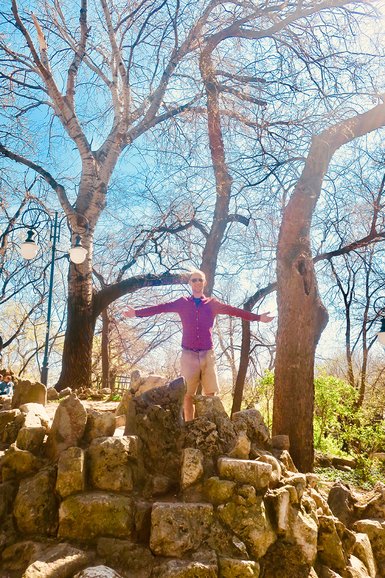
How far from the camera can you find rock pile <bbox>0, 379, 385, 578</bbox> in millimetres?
3260

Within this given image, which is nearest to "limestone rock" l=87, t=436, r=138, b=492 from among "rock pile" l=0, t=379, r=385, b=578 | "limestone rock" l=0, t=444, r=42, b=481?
"rock pile" l=0, t=379, r=385, b=578

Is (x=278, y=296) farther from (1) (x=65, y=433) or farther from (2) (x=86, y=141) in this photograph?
(2) (x=86, y=141)

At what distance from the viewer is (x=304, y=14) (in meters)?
6.84

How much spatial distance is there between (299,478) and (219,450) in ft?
2.55

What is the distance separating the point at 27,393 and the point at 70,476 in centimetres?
233

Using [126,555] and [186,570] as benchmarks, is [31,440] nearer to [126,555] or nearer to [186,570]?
[126,555]

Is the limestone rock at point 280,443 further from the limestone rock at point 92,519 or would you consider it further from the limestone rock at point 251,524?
the limestone rock at point 92,519

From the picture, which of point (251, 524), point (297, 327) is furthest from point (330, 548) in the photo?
point (297, 327)

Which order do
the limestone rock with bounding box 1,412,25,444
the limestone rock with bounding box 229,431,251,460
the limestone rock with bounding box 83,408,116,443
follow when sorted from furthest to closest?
the limestone rock with bounding box 1,412,25,444 → the limestone rock with bounding box 83,408,116,443 → the limestone rock with bounding box 229,431,251,460

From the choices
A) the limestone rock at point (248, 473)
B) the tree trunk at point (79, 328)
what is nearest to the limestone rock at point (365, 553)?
the limestone rock at point (248, 473)

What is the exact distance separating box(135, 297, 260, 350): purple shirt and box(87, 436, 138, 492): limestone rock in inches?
59.2

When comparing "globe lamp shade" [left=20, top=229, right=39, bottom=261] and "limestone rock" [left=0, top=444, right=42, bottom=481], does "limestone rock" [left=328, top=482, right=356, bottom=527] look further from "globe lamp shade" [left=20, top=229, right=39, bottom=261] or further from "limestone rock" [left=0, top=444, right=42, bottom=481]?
"globe lamp shade" [left=20, top=229, right=39, bottom=261]

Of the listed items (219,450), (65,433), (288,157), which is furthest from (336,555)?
(288,157)

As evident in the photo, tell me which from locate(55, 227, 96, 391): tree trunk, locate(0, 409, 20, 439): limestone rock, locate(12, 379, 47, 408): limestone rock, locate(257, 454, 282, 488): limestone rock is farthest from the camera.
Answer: locate(55, 227, 96, 391): tree trunk
